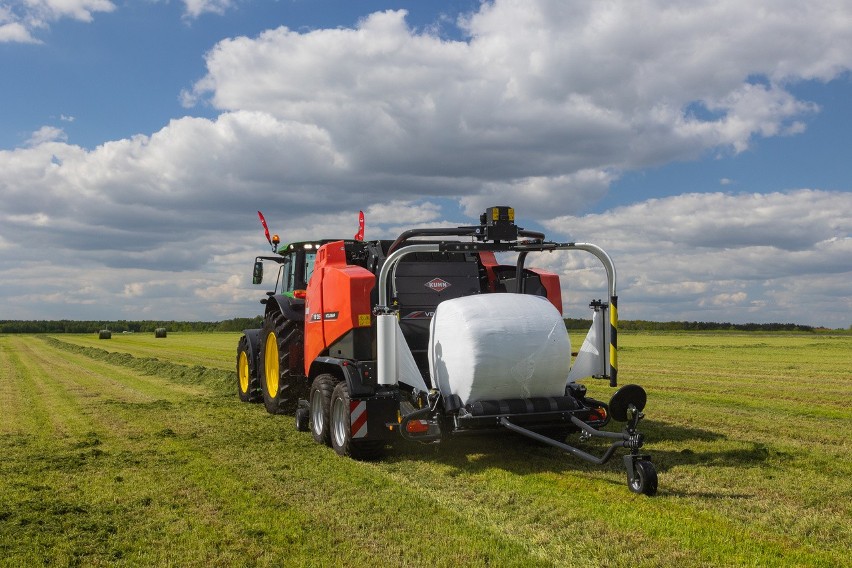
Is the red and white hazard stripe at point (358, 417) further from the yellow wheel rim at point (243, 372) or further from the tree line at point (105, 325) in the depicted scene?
the tree line at point (105, 325)

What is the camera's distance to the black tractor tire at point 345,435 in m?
7.91

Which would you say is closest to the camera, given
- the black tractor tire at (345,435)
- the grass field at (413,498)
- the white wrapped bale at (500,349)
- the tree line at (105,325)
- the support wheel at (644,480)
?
the grass field at (413,498)

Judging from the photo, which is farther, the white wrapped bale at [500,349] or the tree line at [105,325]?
the tree line at [105,325]

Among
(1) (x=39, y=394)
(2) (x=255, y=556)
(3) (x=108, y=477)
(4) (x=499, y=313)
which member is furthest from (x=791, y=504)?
(1) (x=39, y=394)

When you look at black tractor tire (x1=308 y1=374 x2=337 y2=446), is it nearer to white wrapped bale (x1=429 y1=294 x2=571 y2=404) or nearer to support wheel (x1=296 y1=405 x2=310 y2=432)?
support wheel (x1=296 y1=405 x2=310 y2=432)

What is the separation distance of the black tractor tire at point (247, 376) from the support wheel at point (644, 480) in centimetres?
869

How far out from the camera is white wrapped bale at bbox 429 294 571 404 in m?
7.13

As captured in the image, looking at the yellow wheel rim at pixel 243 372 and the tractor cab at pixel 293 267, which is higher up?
the tractor cab at pixel 293 267

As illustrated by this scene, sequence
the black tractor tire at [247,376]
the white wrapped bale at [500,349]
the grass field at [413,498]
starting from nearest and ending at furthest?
the grass field at [413,498] → the white wrapped bale at [500,349] → the black tractor tire at [247,376]

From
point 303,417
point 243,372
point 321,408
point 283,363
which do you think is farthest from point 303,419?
point 243,372

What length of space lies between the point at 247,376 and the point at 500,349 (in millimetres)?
7912

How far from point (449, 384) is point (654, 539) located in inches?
111

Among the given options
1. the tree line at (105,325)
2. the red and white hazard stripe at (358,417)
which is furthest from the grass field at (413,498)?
the tree line at (105,325)

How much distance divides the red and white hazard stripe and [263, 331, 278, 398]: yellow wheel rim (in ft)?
14.3
